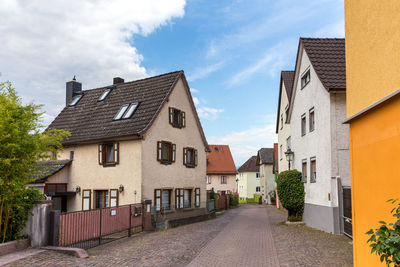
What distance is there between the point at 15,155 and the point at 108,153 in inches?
387

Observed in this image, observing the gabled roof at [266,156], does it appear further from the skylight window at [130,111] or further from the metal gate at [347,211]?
the metal gate at [347,211]

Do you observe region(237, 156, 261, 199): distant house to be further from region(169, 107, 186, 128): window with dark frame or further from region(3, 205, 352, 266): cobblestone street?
region(3, 205, 352, 266): cobblestone street

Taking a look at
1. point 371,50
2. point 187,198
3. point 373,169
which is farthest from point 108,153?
point 371,50

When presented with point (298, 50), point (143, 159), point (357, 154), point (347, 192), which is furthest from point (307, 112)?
point (357, 154)

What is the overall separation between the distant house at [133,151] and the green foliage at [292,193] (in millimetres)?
6377

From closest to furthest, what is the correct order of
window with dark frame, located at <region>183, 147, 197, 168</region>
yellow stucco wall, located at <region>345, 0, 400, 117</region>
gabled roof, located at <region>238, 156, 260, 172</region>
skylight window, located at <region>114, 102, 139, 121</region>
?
yellow stucco wall, located at <region>345, 0, 400, 117</region> < skylight window, located at <region>114, 102, 139, 121</region> < window with dark frame, located at <region>183, 147, 197, 168</region> < gabled roof, located at <region>238, 156, 260, 172</region>

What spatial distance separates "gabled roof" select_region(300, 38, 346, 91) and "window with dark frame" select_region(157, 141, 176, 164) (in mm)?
9282

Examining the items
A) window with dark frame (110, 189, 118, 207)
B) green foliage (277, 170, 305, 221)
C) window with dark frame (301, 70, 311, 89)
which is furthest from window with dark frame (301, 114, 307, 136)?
window with dark frame (110, 189, 118, 207)

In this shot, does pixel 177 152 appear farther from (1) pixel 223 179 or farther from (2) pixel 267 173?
(2) pixel 267 173

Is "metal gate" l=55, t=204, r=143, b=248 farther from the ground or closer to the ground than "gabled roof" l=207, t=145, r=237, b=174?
closer to the ground

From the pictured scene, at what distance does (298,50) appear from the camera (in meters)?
20.7

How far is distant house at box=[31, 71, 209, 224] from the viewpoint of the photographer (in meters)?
19.3

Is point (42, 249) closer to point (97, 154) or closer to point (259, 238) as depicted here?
point (259, 238)

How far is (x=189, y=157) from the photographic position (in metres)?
24.7
